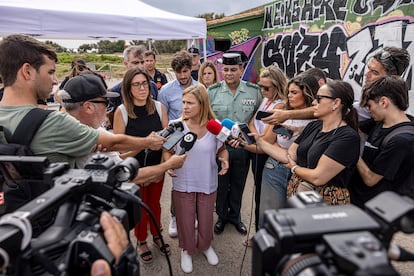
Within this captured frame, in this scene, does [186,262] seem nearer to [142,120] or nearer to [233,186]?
[233,186]

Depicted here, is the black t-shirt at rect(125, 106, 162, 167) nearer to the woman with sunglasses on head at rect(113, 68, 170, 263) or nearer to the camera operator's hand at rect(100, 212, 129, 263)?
the woman with sunglasses on head at rect(113, 68, 170, 263)

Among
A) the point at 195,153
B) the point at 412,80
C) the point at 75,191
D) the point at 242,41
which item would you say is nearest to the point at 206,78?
the point at 195,153

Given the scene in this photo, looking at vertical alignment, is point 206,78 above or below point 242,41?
below

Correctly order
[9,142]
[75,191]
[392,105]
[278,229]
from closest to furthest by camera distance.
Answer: [278,229]
[75,191]
[9,142]
[392,105]

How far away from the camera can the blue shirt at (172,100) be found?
11.9 ft

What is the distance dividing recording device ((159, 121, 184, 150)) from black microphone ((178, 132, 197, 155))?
5cm

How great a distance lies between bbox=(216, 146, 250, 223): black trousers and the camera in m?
3.16

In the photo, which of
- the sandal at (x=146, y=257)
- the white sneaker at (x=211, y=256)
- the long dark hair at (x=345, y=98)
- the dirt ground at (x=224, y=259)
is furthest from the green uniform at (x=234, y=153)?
the long dark hair at (x=345, y=98)

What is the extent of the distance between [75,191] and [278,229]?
2.07ft

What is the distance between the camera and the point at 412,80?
4.23 metres

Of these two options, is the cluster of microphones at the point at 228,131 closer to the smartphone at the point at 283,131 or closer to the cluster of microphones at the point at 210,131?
the cluster of microphones at the point at 210,131

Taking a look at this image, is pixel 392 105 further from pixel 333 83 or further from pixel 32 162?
pixel 32 162

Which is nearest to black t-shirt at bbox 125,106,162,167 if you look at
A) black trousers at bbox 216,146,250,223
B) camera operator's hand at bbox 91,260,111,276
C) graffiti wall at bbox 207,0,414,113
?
black trousers at bbox 216,146,250,223

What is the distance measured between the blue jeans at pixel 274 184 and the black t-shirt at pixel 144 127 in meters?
1.07
